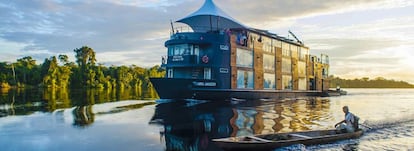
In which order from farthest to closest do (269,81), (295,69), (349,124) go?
(295,69)
(269,81)
(349,124)

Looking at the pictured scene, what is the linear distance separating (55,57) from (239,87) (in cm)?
7995

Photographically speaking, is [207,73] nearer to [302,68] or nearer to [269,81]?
[269,81]

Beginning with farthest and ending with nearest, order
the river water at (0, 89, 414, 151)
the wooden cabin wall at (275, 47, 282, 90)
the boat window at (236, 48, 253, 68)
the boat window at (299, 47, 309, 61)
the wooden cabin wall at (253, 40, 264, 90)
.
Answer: the boat window at (299, 47, 309, 61) → the wooden cabin wall at (275, 47, 282, 90) → the wooden cabin wall at (253, 40, 264, 90) → the boat window at (236, 48, 253, 68) → the river water at (0, 89, 414, 151)

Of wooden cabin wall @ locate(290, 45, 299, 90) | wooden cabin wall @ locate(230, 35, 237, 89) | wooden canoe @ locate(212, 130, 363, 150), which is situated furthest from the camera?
wooden cabin wall @ locate(290, 45, 299, 90)

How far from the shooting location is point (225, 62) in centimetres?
3500

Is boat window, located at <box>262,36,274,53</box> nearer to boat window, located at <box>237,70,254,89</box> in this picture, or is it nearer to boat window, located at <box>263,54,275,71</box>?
boat window, located at <box>263,54,275,71</box>

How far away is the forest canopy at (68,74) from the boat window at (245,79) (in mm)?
74423

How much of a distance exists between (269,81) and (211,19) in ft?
31.7

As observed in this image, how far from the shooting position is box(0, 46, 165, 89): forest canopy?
100812 millimetres

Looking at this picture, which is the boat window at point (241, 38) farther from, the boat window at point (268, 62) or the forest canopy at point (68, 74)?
the forest canopy at point (68, 74)

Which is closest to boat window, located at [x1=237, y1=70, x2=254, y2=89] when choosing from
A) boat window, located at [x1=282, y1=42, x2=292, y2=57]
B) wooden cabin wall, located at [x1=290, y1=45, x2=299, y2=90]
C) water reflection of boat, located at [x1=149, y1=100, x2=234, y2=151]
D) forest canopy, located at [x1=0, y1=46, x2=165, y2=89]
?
boat window, located at [x1=282, y1=42, x2=292, y2=57]

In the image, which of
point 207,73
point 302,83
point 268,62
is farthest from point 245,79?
point 302,83

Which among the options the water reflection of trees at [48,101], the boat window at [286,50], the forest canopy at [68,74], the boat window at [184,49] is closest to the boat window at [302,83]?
the boat window at [286,50]

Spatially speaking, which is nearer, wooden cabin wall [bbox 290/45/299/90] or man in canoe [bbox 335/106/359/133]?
man in canoe [bbox 335/106/359/133]
